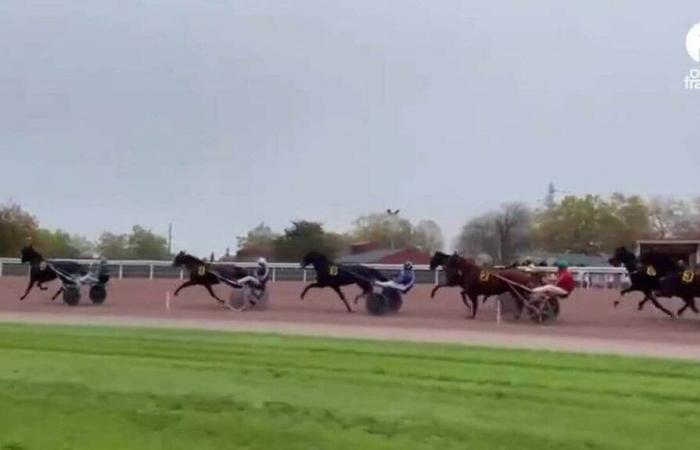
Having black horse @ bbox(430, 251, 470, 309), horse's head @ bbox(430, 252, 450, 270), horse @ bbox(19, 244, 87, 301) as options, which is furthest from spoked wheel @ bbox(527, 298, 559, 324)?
horse @ bbox(19, 244, 87, 301)

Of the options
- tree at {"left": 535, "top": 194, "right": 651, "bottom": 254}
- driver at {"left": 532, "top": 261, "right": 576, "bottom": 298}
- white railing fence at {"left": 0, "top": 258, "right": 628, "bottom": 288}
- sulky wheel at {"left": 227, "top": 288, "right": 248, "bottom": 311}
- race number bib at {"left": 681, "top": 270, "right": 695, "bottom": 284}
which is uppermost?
tree at {"left": 535, "top": 194, "right": 651, "bottom": 254}

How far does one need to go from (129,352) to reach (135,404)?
17.7 feet

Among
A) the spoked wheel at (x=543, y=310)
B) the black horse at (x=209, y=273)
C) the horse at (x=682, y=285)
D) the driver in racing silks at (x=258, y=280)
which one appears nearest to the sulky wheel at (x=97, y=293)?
the black horse at (x=209, y=273)

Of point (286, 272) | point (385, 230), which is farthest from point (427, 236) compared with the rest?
point (286, 272)

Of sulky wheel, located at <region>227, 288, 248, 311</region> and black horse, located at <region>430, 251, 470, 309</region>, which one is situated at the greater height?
black horse, located at <region>430, 251, 470, 309</region>

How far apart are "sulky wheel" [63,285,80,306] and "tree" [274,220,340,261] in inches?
1784

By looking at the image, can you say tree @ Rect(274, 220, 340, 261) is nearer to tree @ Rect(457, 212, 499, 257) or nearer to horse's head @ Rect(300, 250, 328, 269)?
tree @ Rect(457, 212, 499, 257)

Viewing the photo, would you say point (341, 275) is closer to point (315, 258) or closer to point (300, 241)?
point (315, 258)

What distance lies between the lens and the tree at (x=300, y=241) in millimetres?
75625

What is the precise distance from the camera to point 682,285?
2255 cm

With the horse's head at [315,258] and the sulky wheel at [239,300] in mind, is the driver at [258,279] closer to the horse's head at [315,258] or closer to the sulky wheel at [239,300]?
the sulky wheel at [239,300]

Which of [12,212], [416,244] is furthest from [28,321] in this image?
[416,244]

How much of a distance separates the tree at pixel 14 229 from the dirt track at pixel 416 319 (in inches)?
1507

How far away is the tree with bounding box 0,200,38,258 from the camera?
7175 cm
